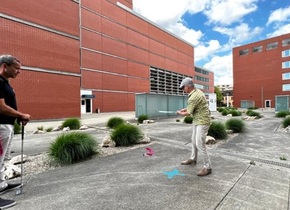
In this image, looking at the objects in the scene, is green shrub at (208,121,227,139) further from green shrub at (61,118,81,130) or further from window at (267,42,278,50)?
window at (267,42,278,50)

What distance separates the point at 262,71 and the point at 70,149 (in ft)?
227

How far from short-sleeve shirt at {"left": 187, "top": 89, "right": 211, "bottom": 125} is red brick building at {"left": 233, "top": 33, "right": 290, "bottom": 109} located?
5547 centimetres

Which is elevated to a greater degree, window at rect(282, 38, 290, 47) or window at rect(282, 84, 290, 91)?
window at rect(282, 38, 290, 47)

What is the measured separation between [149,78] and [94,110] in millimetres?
18228

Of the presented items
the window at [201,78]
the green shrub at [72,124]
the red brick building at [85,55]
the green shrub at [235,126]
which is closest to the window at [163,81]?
the red brick building at [85,55]

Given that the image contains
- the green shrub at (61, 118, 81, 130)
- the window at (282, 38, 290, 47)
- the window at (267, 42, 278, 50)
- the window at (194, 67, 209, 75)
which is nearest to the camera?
the green shrub at (61, 118, 81, 130)

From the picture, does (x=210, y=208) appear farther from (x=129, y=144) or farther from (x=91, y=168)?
(x=129, y=144)

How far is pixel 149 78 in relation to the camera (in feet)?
159

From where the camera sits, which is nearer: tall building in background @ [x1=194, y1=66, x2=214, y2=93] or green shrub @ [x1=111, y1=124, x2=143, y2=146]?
green shrub @ [x1=111, y1=124, x2=143, y2=146]

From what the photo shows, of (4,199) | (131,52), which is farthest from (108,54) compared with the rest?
(4,199)

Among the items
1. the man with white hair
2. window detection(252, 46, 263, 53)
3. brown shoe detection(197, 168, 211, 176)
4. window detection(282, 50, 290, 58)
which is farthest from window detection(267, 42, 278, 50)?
brown shoe detection(197, 168, 211, 176)

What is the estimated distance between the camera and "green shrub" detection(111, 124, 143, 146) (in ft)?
22.0

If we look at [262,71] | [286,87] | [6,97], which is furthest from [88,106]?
[286,87]

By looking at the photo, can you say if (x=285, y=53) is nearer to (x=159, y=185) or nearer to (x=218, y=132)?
(x=218, y=132)
